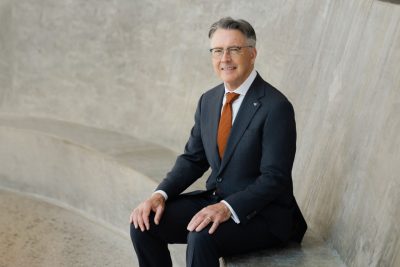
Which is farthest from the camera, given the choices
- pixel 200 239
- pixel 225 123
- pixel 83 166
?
pixel 83 166

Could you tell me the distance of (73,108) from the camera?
197 inches

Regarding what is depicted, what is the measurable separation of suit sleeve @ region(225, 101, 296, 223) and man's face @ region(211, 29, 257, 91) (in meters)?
0.21

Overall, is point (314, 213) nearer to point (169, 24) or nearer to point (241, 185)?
point (241, 185)

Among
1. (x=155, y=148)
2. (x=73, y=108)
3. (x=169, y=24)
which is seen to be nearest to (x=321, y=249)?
(x=155, y=148)

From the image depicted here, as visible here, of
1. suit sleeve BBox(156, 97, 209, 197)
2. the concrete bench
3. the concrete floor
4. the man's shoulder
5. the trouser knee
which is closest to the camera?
the trouser knee

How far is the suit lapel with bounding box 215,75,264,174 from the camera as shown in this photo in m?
2.37

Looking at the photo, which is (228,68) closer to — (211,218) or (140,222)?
(211,218)

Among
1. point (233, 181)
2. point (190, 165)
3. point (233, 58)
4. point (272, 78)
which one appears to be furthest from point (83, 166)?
point (233, 58)

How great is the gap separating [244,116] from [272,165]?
0.76 feet

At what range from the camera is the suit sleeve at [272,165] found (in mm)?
2262

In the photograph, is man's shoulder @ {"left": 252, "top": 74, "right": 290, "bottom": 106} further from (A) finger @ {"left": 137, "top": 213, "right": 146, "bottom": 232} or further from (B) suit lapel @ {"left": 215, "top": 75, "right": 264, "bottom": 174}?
(A) finger @ {"left": 137, "top": 213, "right": 146, "bottom": 232}

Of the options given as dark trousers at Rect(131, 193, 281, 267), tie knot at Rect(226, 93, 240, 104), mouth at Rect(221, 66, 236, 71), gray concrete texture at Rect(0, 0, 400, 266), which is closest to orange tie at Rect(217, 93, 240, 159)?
tie knot at Rect(226, 93, 240, 104)

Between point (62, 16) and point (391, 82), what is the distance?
10.8ft

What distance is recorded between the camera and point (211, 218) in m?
2.24
